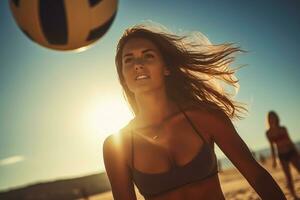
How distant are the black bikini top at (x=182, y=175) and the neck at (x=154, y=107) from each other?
579 millimetres

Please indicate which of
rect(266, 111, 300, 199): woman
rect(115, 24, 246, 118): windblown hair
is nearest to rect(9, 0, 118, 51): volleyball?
rect(115, 24, 246, 118): windblown hair

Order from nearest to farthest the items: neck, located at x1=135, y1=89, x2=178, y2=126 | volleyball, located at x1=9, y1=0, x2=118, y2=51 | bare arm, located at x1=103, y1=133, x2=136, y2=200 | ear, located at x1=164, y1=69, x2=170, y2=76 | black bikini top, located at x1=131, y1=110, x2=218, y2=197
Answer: black bikini top, located at x1=131, y1=110, x2=218, y2=197, bare arm, located at x1=103, y1=133, x2=136, y2=200, neck, located at x1=135, y1=89, x2=178, y2=126, ear, located at x1=164, y1=69, x2=170, y2=76, volleyball, located at x1=9, y1=0, x2=118, y2=51

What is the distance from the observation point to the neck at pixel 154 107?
3.95 metres

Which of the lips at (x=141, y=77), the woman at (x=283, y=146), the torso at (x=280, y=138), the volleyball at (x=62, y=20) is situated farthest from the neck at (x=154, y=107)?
the torso at (x=280, y=138)

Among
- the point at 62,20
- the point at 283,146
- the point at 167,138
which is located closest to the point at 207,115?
the point at 167,138

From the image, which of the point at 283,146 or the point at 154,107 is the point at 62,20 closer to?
the point at 154,107

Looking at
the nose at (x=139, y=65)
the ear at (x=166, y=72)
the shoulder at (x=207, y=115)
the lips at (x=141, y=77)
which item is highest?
the nose at (x=139, y=65)

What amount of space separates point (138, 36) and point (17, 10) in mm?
1380

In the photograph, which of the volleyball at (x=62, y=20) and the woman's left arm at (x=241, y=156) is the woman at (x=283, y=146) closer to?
the volleyball at (x=62, y=20)

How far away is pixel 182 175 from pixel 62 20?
2058 millimetres

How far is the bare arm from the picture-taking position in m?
3.71

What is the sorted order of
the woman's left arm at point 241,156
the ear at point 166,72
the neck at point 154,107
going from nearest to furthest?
1. the woman's left arm at point 241,156
2. the neck at point 154,107
3. the ear at point 166,72

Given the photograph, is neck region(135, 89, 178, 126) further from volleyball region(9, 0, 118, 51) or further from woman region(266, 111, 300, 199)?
woman region(266, 111, 300, 199)

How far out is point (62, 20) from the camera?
14.6ft
